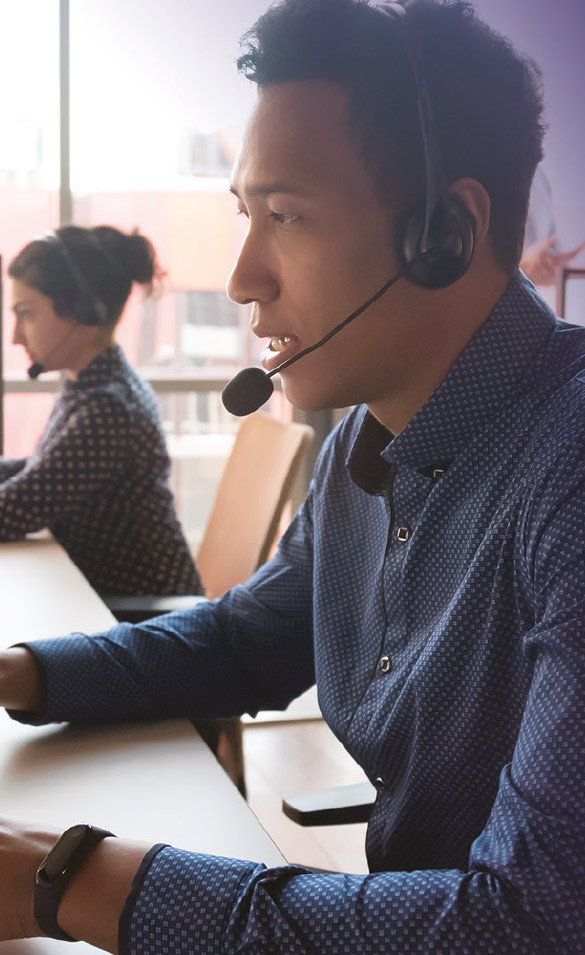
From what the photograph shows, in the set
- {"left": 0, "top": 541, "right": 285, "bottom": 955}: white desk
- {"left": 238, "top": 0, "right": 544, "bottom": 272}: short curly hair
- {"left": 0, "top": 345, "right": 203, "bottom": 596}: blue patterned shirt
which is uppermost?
{"left": 238, "top": 0, "right": 544, "bottom": 272}: short curly hair

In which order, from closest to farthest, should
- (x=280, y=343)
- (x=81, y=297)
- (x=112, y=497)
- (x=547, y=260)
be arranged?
(x=280, y=343)
(x=112, y=497)
(x=81, y=297)
(x=547, y=260)

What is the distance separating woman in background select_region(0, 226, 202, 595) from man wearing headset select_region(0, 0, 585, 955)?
1032 millimetres

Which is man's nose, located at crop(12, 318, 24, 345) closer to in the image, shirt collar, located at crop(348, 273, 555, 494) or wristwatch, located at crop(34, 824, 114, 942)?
shirt collar, located at crop(348, 273, 555, 494)

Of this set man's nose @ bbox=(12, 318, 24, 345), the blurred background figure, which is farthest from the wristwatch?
the blurred background figure

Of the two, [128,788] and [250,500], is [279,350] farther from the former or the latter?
[250,500]

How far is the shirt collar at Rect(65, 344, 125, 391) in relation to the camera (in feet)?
7.00

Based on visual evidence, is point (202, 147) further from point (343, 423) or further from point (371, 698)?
point (371, 698)

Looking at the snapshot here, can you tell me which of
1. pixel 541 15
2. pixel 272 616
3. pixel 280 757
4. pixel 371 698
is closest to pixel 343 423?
pixel 272 616

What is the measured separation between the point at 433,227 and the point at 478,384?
14 centimetres

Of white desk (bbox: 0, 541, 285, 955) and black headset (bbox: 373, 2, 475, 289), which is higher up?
black headset (bbox: 373, 2, 475, 289)

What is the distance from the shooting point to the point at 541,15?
8.48 ft

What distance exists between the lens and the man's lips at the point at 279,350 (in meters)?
0.88

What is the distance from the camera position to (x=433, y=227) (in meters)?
0.81

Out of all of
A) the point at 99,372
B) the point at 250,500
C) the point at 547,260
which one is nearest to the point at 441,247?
the point at 250,500
